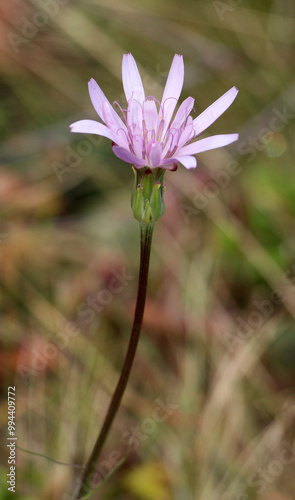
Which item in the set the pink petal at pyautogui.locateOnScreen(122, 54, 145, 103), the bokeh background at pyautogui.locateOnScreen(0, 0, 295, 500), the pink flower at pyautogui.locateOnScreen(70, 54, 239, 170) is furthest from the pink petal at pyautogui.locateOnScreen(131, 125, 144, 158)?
the bokeh background at pyautogui.locateOnScreen(0, 0, 295, 500)

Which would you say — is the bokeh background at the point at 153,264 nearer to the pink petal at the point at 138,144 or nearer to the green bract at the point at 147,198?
the green bract at the point at 147,198

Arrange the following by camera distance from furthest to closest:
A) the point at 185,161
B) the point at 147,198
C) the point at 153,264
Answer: the point at 153,264, the point at 147,198, the point at 185,161

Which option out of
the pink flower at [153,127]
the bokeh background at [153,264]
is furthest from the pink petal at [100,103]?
the bokeh background at [153,264]

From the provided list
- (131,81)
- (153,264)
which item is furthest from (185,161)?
(153,264)

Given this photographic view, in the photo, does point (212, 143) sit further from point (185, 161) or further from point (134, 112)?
point (134, 112)

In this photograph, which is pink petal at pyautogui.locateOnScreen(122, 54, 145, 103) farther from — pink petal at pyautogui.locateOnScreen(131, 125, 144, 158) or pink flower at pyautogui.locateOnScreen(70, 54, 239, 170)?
pink petal at pyautogui.locateOnScreen(131, 125, 144, 158)

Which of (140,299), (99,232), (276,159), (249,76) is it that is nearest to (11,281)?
(99,232)
